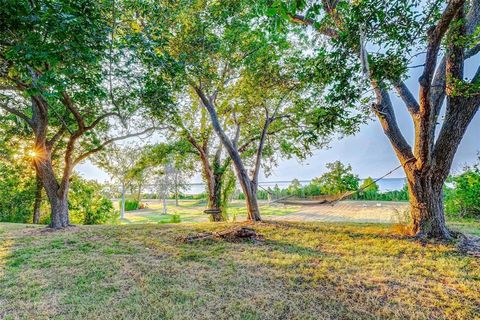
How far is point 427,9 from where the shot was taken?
2643mm

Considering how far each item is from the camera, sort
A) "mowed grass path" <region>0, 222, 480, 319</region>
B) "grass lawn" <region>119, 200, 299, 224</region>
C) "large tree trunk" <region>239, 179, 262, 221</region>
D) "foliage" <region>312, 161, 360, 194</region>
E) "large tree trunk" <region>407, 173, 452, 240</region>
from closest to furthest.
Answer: "mowed grass path" <region>0, 222, 480, 319</region>
"large tree trunk" <region>407, 173, 452, 240</region>
"foliage" <region>312, 161, 360, 194</region>
"large tree trunk" <region>239, 179, 262, 221</region>
"grass lawn" <region>119, 200, 299, 224</region>

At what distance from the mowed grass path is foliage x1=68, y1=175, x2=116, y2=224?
4.41m

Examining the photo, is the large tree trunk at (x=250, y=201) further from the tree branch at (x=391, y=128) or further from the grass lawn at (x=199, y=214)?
the tree branch at (x=391, y=128)

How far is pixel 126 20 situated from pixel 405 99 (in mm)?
4197

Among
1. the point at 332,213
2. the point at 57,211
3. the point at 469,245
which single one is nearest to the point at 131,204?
the point at 57,211

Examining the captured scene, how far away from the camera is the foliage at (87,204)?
7.92 metres

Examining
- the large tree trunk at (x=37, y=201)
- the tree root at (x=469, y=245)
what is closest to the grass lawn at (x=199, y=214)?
the large tree trunk at (x=37, y=201)

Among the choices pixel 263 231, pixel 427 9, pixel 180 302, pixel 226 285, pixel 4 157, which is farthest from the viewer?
pixel 4 157

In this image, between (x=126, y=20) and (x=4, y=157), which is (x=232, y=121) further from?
(x=4, y=157)

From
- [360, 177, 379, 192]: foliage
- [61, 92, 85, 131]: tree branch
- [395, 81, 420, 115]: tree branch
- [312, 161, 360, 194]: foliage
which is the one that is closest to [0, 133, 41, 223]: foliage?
[61, 92, 85, 131]: tree branch

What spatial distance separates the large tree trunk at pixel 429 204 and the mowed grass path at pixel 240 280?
373 millimetres

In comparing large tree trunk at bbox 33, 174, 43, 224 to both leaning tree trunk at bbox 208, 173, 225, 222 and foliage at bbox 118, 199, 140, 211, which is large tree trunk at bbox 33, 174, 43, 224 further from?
foliage at bbox 118, 199, 140, 211

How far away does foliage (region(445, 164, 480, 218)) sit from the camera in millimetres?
5738

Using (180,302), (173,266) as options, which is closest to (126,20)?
(173,266)
